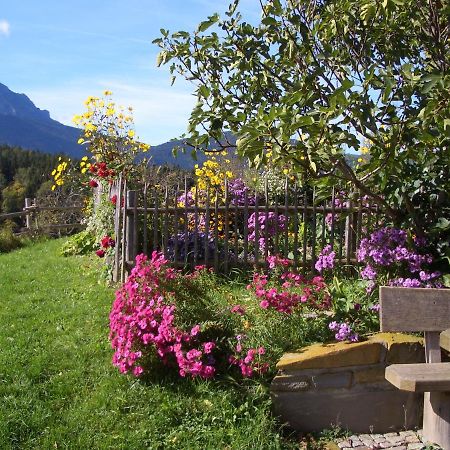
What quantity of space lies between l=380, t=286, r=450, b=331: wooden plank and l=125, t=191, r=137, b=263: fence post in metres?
4.12

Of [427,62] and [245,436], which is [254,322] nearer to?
[245,436]

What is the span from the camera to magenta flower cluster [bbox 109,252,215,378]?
3.49 m

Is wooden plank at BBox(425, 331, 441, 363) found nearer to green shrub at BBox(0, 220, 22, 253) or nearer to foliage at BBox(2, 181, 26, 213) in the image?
green shrub at BBox(0, 220, 22, 253)

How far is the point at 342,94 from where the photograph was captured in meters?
2.92

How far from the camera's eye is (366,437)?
11.5 ft

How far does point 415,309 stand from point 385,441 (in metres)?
1.05

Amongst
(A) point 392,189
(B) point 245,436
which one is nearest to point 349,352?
(B) point 245,436

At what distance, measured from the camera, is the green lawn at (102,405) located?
3.12 m

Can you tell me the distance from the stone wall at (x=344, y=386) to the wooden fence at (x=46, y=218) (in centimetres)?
1138

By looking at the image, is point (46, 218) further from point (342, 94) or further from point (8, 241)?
point (342, 94)

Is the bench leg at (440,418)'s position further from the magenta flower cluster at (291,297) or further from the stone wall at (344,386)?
the magenta flower cluster at (291,297)

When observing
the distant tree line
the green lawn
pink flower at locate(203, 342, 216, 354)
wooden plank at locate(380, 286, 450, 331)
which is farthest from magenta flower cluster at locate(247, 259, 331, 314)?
the distant tree line

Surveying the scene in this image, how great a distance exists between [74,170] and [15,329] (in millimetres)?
8193

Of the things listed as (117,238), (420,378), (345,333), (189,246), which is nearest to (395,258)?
(345,333)
